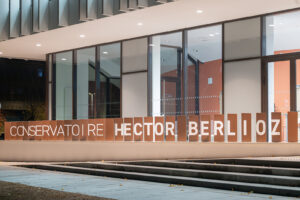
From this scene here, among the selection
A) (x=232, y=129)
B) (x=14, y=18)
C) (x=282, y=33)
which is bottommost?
(x=232, y=129)

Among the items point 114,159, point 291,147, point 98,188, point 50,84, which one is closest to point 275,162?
Answer: point 291,147

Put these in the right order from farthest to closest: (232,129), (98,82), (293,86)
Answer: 1. (98,82)
2. (293,86)
3. (232,129)

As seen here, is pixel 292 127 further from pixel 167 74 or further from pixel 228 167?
pixel 167 74

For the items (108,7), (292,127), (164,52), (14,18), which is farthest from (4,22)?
(292,127)

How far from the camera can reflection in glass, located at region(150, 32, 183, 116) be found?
660 inches

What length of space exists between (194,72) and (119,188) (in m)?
7.56

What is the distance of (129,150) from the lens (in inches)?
556

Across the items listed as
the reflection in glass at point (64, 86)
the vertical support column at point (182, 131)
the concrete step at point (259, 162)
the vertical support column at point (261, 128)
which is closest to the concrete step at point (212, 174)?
the concrete step at point (259, 162)

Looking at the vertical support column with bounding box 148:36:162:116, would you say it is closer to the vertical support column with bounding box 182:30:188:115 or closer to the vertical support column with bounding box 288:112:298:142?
the vertical support column with bounding box 182:30:188:115

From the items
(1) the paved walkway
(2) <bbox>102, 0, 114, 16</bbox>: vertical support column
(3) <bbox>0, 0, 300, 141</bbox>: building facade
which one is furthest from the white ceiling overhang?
(1) the paved walkway

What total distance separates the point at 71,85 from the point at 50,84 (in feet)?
5.03

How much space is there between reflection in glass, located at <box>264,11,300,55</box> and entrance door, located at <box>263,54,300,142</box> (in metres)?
0.25

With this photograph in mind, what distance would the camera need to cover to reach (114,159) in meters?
14.5

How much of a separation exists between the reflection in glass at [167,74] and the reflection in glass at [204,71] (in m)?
0.44
